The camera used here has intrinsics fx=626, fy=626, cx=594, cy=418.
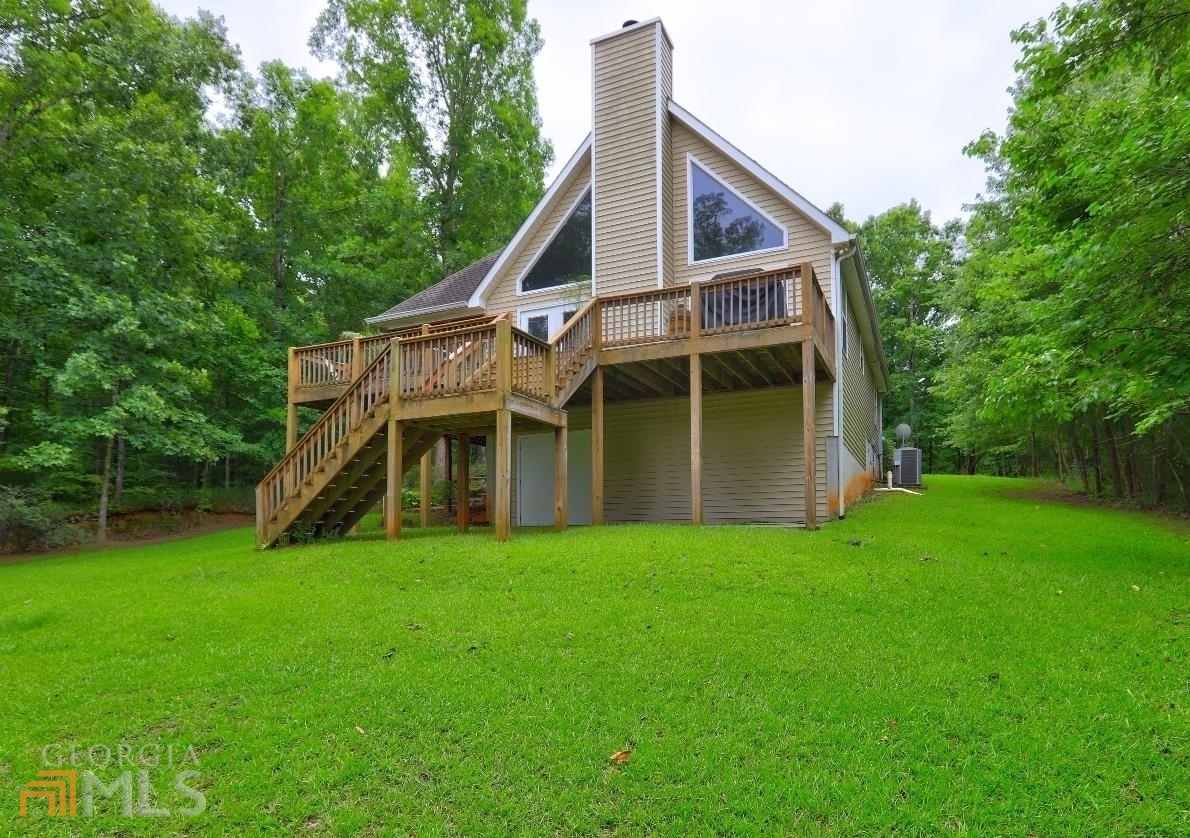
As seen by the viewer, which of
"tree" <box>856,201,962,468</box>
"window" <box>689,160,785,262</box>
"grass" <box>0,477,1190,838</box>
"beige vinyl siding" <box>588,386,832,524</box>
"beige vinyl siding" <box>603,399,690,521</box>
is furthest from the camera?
"tree" <box>856,201,962,468</box>

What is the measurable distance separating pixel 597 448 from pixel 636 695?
668cm

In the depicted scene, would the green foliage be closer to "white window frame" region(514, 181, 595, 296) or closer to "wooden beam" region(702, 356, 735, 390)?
"wooden beam" region(702, 356, 735, 390)

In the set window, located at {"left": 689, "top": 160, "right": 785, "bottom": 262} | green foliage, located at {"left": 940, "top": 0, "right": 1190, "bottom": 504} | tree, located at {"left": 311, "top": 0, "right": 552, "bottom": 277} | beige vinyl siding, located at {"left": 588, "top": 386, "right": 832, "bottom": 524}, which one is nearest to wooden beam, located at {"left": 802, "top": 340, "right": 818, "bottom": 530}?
beige vinyl siding, located at {"left": 588, "top": 386, "right": 832, "bottom": 524}

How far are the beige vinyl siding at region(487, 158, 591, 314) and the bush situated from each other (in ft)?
32.1

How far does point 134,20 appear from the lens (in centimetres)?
1592

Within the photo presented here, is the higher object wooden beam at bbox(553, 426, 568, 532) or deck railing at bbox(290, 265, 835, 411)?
deck railing at bbox(290, 265, 835, 411)

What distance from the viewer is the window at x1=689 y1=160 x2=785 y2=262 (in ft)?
38.7

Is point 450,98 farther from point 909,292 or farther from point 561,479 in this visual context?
point 909,292

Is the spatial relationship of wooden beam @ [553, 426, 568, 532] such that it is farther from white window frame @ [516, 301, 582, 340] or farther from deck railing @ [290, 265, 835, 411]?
white window frame @ [516, 301, 582, 340]

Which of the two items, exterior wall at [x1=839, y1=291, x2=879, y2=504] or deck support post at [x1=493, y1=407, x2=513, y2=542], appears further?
exterior wall at [x1=839, y1=291, x2=879, y2=504]

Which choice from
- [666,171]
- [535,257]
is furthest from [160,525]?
[666,171]

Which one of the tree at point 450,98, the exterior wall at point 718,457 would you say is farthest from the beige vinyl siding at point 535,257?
the tree at point 450,98

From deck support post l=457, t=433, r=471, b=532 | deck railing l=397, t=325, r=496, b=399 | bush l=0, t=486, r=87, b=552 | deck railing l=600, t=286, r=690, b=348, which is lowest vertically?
bush l=0, t=486, r=87, b=552

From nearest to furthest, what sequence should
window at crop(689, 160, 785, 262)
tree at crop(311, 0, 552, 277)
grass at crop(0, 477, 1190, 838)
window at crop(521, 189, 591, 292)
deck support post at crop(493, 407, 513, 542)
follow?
grass at crop(0, 477, 1190, 838) < deck support post at crop(493, 407, 513, 542) < window at crop(689, 160, 785, 262) < window at crop(521, 189, 591, 292) < tree at crop(311, 0, 552, 277)
